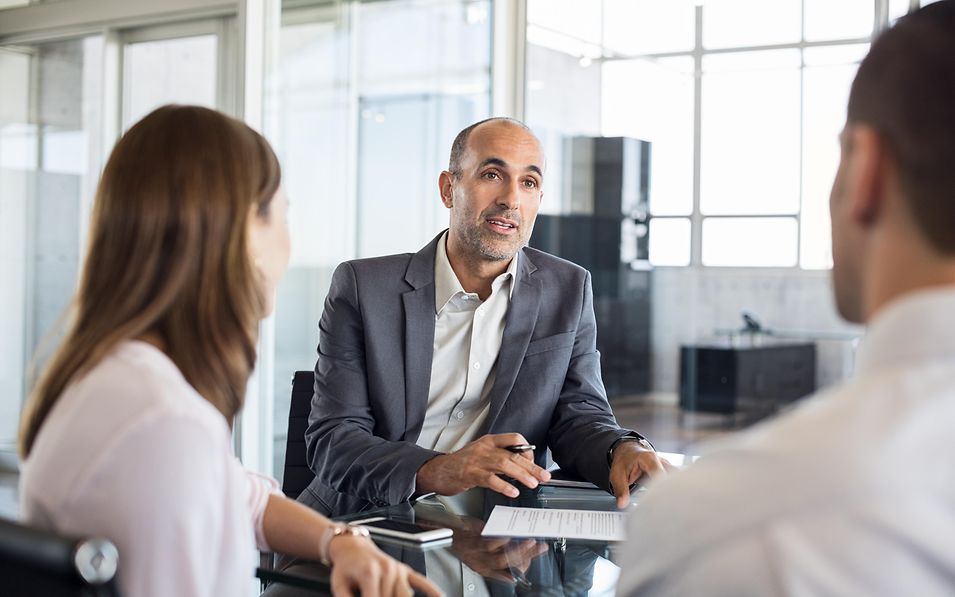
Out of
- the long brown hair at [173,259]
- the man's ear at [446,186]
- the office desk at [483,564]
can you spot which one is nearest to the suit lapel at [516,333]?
the man's ear at [446,186]

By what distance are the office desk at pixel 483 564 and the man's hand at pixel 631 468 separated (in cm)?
30

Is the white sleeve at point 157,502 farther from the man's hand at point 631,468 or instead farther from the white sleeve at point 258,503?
the man's hand at point 631,468

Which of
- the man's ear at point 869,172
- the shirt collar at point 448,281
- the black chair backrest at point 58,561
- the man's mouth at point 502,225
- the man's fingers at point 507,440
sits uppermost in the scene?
the man's mouth at point 502,225

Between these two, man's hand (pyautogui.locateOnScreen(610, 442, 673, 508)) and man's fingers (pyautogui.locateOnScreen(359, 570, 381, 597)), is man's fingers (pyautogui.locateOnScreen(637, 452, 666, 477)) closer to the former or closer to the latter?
man's hand (pyautogui.locateOnScreen(610, 442, 673, 508))

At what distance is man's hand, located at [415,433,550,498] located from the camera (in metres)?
1.89

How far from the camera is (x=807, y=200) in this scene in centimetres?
371

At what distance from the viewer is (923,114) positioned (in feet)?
2.60

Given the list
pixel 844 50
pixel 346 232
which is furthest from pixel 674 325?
pixel 346 232

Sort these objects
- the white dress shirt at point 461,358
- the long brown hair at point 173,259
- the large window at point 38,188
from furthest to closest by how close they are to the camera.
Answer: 1. the large window at point 38,188
2. the white dress shirt at point 461,358
3. the long brown hair at point 173,259

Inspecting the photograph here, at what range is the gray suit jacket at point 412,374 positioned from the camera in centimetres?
229

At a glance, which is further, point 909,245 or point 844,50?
point 844,50

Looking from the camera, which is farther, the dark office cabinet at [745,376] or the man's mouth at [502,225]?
the dark office cabinet at [745,376]

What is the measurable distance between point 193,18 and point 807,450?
15.1 ft

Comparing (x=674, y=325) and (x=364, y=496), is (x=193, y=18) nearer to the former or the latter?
(x=674, y=325)
